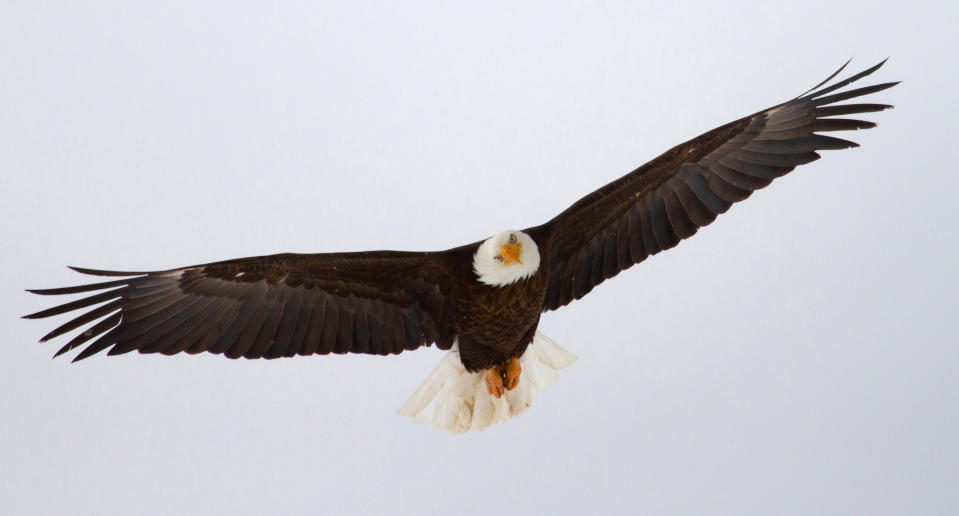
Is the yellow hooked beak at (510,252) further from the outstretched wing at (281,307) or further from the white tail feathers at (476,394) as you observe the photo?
the white tail feathers at (476,394)

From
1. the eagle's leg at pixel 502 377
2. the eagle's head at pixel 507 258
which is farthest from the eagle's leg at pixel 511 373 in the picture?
the eagle's head at pixel 507 258

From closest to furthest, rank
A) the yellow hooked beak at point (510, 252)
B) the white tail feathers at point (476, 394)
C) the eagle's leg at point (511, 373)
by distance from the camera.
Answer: the yellow hooked beak at point (510, 252), the eagle's leg at point (511, 373), the white tail feathers at point (476, 394)

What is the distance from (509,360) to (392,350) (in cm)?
64

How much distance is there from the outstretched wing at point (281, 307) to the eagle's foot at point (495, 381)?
1.08ft

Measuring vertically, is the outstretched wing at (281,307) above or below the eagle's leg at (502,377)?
above

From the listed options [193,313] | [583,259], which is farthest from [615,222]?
[193,313]

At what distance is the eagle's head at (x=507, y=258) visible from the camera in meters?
4.85

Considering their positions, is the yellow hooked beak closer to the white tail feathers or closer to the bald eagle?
the bald eagle

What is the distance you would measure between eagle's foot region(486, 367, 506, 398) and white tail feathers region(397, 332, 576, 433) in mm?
61

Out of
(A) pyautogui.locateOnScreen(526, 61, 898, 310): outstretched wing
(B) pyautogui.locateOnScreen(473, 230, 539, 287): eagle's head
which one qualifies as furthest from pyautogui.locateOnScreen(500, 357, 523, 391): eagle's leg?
(B) pyautogui.locateOnScreen(473, 230, 539, 287): eagle's head

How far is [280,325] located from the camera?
5289 millimetres

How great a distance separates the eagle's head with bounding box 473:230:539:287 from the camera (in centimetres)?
485

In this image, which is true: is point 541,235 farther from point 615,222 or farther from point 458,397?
point 458,397

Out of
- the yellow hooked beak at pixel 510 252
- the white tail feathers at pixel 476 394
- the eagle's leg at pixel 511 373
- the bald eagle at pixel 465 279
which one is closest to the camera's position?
the yellow hooked beak at pixel 510 252
